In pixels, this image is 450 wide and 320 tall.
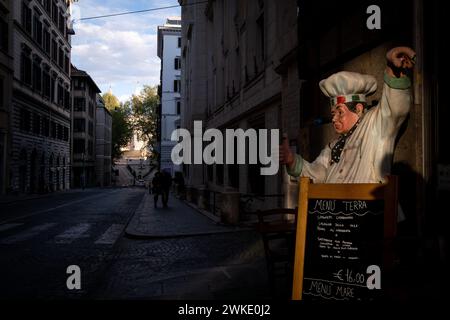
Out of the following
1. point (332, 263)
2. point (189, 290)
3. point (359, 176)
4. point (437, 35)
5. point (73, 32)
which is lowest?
point (189, 290)

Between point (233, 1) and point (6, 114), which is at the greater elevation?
point (233, 1)

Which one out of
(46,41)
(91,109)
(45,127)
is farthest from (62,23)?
(91,109)

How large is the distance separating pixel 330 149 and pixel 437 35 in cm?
188

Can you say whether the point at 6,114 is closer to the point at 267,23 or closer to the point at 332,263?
the point at 267,23

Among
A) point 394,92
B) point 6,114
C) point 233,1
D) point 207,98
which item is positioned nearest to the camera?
point 394,92

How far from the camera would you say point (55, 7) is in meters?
46.7

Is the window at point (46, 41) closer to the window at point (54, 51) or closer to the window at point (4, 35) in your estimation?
the window at point (54, 51)

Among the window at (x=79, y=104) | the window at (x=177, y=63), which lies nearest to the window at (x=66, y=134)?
the window at (x=79, y=104)

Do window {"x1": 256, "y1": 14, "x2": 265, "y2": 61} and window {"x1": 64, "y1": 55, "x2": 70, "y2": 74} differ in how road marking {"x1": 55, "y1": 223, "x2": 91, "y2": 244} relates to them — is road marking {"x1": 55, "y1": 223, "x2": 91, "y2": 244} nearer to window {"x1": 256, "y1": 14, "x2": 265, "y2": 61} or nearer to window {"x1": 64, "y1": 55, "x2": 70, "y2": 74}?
window {"x1": 256, "y1": 14, "x2": 265, "y2": 61}

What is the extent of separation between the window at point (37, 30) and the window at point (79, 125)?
25.9m

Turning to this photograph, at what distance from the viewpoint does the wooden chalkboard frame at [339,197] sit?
10.1ft

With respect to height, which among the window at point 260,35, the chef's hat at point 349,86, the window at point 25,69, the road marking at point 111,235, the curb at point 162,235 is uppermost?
the window at point 25,69

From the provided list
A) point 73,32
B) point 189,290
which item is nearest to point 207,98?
point 189,290

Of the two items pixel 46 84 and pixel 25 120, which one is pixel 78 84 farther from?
pixel 25 120
